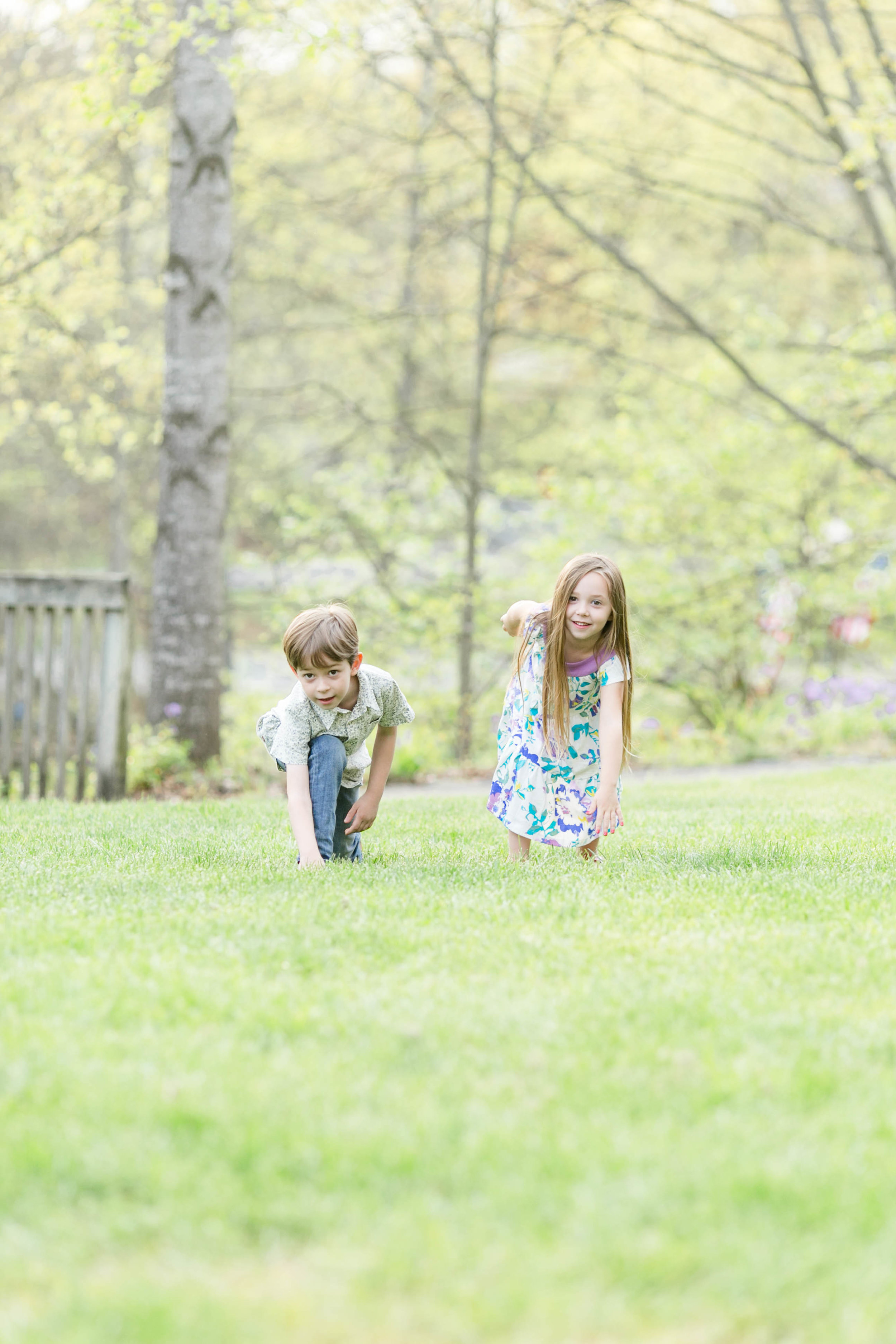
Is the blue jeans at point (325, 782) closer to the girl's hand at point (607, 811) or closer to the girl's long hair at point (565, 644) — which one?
the girl's long hair at point (565, 644)

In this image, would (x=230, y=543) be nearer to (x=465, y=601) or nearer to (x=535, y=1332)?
(x=465, y=601)

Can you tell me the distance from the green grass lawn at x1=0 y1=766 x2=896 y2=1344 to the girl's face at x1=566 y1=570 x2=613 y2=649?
1.10 meters

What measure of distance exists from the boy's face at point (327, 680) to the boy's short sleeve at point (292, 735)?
11 centimetres

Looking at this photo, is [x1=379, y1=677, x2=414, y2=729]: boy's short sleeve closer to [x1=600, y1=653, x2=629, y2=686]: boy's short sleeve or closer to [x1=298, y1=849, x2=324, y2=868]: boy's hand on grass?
[x1=298, y1=849, x2=324, y2=868]: boy's hand on grass

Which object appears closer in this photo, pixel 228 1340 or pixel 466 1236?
pixel 228 1340

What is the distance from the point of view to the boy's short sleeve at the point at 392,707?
191 inches

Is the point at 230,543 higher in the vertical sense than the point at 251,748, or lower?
higher

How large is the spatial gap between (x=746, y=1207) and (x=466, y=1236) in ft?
1.56

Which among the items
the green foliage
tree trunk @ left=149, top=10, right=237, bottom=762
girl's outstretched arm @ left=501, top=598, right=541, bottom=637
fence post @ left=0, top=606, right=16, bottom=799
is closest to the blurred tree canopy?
tree trunk @ left=149, top=10, right=237, bottom=762

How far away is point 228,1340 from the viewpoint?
174 centimetres

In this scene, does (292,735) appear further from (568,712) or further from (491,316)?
(491,316)

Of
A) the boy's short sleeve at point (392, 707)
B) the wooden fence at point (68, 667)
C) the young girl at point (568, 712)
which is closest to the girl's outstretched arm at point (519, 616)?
the young girl at point (568, 712)

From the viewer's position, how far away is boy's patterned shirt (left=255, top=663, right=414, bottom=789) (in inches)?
184

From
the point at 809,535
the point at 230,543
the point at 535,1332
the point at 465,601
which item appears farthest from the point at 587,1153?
the point at 230,543
